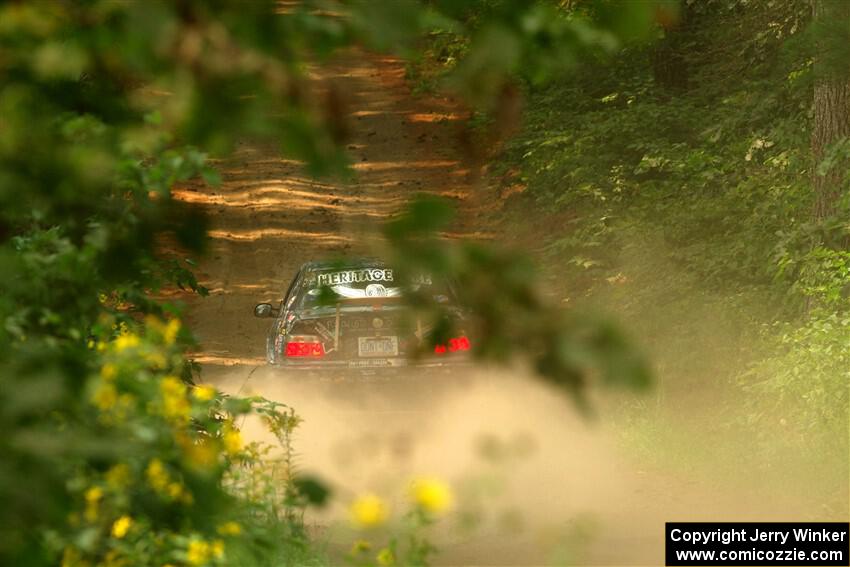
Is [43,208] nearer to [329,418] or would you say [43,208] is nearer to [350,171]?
[350,171]

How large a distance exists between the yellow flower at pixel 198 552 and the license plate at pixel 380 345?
811 cm

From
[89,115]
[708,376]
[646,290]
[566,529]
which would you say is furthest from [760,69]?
[89,115]

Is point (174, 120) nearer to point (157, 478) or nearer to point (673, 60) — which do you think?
point (157, 478)

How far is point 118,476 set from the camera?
14.7 feet

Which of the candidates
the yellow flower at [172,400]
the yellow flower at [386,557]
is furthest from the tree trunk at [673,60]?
the yellow flower at [386,557]

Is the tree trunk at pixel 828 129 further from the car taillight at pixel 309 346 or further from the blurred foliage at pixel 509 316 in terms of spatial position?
the blurred foliage at pixel 509 316

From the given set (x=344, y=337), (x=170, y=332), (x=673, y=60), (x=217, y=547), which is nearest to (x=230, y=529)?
(x=217, y=547)

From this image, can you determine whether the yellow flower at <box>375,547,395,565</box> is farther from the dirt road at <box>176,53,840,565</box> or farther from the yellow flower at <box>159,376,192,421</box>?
the yellow flower at <box>159,376,192,421</box>

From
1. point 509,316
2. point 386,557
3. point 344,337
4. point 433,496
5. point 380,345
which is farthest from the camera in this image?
point 344,337

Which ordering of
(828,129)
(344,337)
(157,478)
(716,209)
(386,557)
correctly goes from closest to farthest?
(157,478), (386,557), (344,337), (828,129), (716,209)

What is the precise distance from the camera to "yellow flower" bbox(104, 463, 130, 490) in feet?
14.5

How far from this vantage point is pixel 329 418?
1309 centimetres

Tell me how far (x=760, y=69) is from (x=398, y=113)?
19.8 m

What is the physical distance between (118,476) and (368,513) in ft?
2.76
